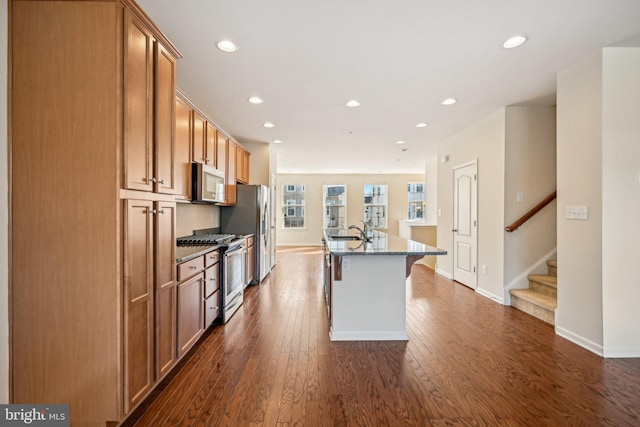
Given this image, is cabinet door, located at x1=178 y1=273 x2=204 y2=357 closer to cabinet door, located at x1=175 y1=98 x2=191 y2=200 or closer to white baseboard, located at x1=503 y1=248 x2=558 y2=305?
cabinet door, located at x1=175 y1=98 x2=191 y2=200

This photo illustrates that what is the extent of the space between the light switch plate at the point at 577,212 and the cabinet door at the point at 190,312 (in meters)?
3.51

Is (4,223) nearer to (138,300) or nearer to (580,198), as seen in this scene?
(138,300)

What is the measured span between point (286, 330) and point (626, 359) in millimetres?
2946

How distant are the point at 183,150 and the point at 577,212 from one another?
3811 millimetres

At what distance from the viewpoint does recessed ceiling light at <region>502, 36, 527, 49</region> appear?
2.30m

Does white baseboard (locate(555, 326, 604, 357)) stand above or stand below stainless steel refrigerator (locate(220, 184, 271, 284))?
below

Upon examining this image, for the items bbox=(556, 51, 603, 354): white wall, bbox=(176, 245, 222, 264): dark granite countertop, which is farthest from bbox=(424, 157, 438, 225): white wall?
bbox=(176, 245, 222, 264): dark granite countertop

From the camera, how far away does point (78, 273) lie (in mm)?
1506

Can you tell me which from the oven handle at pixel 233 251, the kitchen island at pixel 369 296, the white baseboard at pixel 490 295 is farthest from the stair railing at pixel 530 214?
the oven handle at pixel 233 251

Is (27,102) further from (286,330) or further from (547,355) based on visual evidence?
(547,355)

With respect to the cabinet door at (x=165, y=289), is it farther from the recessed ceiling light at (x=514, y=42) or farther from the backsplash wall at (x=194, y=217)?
the recessed ceiling light at (x=514, y=42)

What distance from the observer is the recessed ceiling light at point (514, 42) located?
2.30m

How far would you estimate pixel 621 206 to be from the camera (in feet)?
8.09

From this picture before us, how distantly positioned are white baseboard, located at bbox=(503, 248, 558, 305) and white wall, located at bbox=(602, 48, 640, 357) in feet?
4.53
